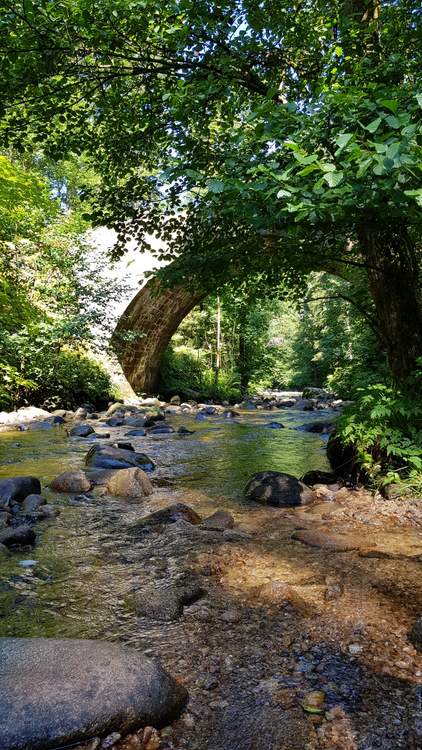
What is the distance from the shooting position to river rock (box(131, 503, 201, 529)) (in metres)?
4.04

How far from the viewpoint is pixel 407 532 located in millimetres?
3832

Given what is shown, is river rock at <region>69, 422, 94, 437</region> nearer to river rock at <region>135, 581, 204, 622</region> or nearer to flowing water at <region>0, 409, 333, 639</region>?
flowing water at <region>0, 409, 333, 639</region>

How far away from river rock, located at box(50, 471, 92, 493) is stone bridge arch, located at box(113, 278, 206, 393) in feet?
45.8

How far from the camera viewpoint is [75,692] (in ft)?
5.36

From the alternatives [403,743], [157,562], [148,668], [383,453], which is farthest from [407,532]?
[148,668]

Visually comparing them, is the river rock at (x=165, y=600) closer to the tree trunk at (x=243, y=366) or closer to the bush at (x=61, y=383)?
the bush at (x=61, y=383)

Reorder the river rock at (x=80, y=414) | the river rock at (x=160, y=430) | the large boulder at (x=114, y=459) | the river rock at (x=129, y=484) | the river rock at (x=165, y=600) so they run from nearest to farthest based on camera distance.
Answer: the river rock at (x=165, y=600) < the river rock at (x=129, y=484) < the large boulder at (x=114, y=459) < the river rock at (x=160, y=430) < the river rock at (x=80, y=414)

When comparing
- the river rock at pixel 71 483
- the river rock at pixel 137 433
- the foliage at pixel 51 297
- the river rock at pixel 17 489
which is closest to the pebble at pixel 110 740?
the river rock at pixel 17 489

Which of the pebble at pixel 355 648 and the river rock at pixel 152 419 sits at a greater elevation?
the river rock at pixel 152 419

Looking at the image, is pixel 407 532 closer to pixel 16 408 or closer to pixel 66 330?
pixel 66 330

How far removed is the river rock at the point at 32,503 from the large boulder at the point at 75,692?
8.79 feet

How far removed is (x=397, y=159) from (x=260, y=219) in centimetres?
110

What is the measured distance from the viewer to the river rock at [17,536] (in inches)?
137

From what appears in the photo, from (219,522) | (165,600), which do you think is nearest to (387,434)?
(219,522)
